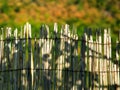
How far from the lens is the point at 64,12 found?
55.4 ft

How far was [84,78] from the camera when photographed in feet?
20.9

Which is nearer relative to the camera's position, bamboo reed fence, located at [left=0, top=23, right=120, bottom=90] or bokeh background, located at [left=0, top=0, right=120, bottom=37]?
bamboo reed fence, located at [left=0, top=23, right=120, bottom=90]

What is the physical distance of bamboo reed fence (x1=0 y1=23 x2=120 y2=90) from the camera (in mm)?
6270

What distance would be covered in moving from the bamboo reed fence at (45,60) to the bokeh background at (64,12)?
27.2 feet

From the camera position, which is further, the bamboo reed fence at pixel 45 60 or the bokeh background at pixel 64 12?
the bokeh background at pixel 64 12

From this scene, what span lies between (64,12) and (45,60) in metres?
10.7

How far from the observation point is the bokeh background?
15.4m

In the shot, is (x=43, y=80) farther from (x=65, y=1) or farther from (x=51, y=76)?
(x=65, y=1)

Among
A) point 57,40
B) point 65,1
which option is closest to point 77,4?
point 65,1

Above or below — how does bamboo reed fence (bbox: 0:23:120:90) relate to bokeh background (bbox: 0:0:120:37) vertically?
below

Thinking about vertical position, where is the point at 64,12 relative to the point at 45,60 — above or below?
above

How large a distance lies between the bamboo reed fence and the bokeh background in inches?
326

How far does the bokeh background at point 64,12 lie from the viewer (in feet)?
50.6

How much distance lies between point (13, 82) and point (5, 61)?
33cm
